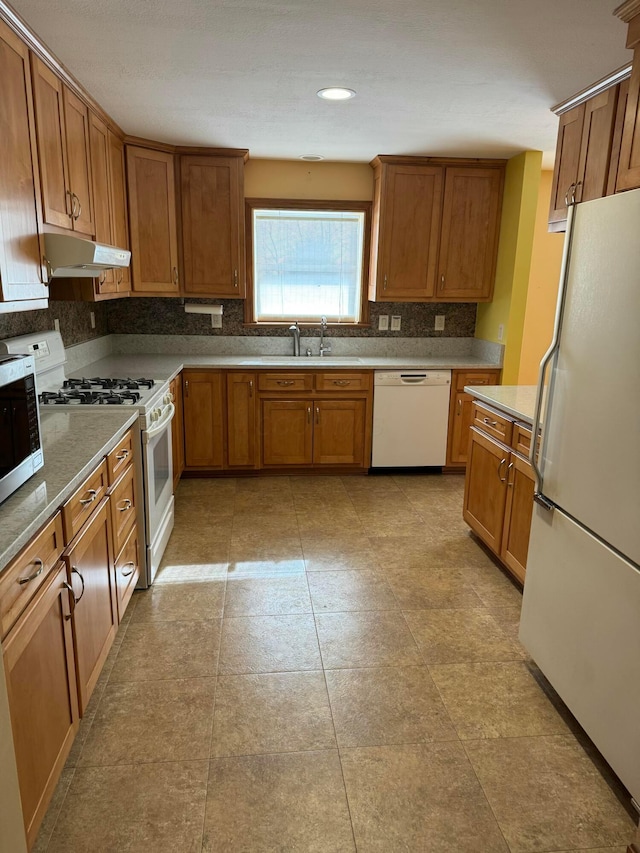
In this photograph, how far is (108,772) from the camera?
5.73ft

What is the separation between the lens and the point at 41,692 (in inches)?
57.6

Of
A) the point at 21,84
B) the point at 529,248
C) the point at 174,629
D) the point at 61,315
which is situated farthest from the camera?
the point at 529,248

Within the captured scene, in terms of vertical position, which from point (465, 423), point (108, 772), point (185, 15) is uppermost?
point (185, 15)

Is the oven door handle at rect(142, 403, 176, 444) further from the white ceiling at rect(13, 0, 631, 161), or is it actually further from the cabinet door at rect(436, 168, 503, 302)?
Answer: the cabinet door at rect(436, 168, 503, 302)

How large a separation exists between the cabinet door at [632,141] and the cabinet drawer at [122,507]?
6.93 feet

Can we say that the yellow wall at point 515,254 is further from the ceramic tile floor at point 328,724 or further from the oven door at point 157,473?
the oven door at point 157,473

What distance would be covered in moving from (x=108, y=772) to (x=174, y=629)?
76 centimetres

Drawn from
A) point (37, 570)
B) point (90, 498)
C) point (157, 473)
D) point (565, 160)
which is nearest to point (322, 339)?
point (157, 473)

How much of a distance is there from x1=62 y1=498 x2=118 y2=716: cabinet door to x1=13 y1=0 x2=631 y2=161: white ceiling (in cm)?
180

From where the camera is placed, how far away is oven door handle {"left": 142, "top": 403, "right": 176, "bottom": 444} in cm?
270

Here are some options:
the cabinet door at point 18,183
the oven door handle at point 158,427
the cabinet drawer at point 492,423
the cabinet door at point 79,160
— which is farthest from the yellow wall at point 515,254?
the cabinet door at point 18,183

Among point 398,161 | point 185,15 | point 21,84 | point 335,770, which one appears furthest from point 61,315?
point 335,770

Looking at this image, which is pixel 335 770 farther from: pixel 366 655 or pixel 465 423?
pixel 465 423

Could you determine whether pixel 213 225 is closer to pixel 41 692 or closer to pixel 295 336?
pixel 295 336
